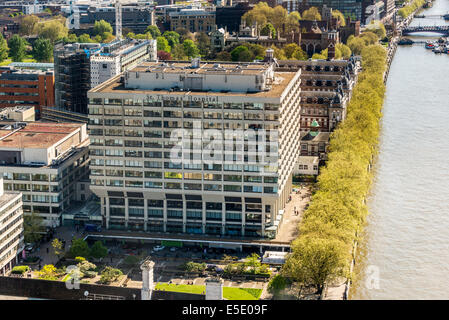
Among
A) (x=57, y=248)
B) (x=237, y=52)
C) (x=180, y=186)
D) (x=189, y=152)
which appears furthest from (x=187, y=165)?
(x=237, y=52)

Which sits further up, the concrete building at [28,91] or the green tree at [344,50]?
the green tree at [344,50]

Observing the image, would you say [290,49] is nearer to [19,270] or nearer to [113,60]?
[113,60]

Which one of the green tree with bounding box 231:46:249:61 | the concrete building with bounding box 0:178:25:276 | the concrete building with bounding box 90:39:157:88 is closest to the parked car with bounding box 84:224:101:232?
the concrete building with bounding box 0:178:25:276

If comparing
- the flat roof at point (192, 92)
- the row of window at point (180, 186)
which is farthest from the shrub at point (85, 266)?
the flat roof at point (192, 92)

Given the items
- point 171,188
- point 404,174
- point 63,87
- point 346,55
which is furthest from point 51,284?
point 346,55

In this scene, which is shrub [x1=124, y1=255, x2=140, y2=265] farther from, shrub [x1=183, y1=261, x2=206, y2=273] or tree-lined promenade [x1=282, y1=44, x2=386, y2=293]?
tree-lined promenade [x1=282, y1=44, x2=386, y2=293]

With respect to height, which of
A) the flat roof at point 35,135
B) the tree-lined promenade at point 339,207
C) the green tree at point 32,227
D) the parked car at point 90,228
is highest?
the flat roof at point 35,135

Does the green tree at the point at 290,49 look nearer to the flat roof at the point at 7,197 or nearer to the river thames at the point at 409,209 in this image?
the river thames at the point at 409,209
